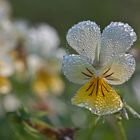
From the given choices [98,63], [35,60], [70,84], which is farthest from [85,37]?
[70,84]

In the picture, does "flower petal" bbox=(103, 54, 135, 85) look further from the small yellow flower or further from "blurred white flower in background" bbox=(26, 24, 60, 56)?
"blurred white flower in background" bbox=(26, 24, 60, 56)

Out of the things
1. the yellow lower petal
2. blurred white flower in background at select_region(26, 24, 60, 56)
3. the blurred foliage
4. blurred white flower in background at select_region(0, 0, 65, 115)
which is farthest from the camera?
blurred white flower in background at select_region(26, 24, 60, 56)

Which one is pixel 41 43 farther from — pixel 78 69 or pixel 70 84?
pixel 78 69

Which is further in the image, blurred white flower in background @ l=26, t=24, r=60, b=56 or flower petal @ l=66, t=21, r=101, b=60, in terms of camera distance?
blurred white flower in background @ l=26, t=24, r=60, b=56

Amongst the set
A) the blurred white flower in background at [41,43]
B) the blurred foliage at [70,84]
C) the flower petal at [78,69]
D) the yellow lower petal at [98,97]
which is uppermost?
the flower petal at [78,69]

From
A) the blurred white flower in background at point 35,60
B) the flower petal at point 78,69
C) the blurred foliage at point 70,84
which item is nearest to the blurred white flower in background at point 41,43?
the blurred white flower in background at point 35,60

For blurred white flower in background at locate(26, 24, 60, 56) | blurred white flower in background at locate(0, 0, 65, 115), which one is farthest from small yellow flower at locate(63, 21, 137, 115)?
blurred white flower in background at locate(26, 24, 60, 56)

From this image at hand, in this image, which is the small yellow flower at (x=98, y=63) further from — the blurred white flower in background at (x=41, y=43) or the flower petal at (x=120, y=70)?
the blurred white flower in background at (x=41, y=43)
